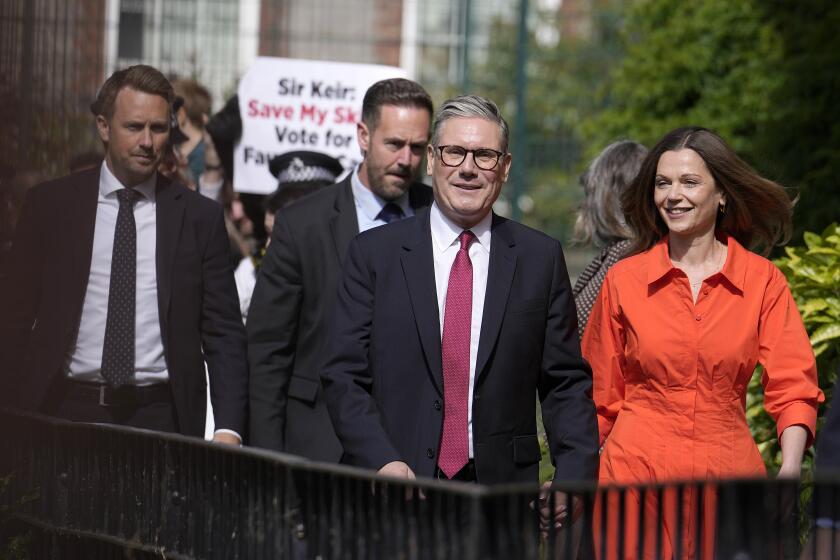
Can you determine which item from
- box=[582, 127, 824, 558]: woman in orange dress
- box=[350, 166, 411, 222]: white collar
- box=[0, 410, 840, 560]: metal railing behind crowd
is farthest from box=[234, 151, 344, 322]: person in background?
box=[0, 410, 840, 560]: metal railing behind crowd

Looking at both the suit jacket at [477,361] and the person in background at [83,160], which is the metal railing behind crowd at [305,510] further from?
the person in background at [83,160]

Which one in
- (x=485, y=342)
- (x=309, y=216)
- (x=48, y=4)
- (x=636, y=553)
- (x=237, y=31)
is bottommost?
(x=636, y=553)

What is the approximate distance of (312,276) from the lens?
5793 mm

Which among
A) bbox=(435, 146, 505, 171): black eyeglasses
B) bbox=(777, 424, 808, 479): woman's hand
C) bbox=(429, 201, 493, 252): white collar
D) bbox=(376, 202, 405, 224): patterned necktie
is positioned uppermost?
bbox=(435, 146, 505, 171): black eyeglasses

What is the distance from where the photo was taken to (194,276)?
5387 mm

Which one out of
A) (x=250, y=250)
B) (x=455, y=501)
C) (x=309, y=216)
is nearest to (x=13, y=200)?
(x=309, y=216)

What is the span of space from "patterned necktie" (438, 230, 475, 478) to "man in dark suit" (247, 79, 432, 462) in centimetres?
114

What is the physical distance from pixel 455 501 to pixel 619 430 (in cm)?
212

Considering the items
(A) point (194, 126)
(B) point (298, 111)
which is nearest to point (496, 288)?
(B) point (298, 111)

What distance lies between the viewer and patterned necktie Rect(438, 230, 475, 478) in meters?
4.54

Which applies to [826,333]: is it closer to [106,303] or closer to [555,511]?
[106,303]

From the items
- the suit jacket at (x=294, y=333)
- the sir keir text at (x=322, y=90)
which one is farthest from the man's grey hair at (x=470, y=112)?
the sir keir text at (x=322, y=90)

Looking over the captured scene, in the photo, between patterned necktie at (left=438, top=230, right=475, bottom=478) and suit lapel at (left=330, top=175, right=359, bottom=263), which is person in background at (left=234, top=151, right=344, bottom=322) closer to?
suit lapel at (left=330, top=175, right=359, bottom=263)

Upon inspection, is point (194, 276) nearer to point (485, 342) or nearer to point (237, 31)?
point (485, 342)
